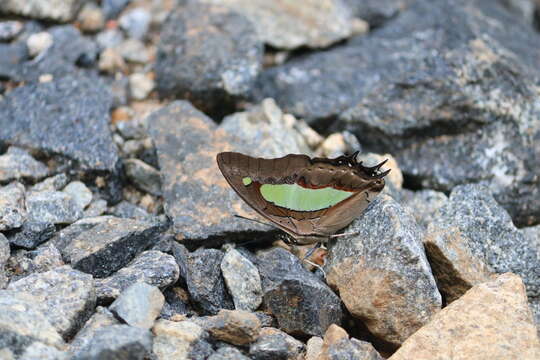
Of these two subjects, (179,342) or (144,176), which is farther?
(144,176)

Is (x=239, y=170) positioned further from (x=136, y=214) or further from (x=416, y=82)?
(x=416, y=82)

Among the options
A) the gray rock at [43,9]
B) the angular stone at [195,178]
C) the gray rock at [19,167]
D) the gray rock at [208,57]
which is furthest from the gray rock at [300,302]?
the gray rock at [43,9]

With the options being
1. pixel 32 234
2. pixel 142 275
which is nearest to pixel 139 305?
pixel 142 275

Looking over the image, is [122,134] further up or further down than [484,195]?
further down

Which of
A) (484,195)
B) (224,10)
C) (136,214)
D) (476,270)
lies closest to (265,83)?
(224,10)

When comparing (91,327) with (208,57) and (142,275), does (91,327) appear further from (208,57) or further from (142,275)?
(208,57)

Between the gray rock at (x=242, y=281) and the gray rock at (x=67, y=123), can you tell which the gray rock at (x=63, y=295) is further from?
the gray rock at (x=67, y=123)

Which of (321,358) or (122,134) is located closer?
(321,358)
